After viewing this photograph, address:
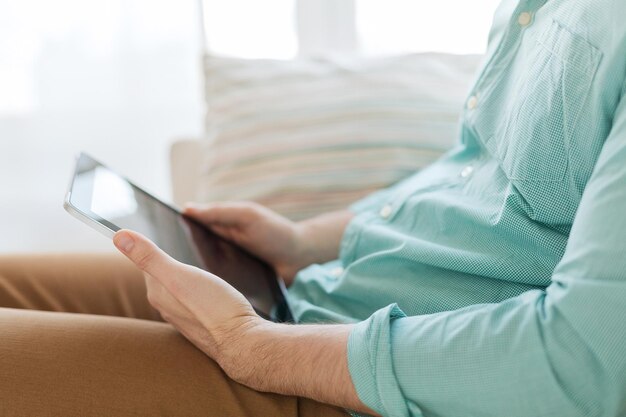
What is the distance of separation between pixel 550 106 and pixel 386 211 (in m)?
0.32

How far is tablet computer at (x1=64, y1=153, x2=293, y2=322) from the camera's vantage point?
0.82 metres

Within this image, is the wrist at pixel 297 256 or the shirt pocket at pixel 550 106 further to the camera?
the wrist at pixel 297 256

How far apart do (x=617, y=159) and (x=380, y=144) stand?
0.67 m

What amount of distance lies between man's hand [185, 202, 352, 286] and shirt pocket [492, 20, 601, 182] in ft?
1.44

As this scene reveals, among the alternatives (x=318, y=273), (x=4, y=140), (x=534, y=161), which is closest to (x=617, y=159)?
(x=534, y=161)

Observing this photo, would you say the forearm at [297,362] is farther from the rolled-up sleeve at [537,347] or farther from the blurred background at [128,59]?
the blurred background at [128,59]

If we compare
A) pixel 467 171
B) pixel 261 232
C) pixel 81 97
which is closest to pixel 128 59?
pixel 81 97

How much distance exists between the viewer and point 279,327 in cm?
76

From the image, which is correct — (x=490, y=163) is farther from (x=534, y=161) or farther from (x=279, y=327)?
(x=279, y=327)

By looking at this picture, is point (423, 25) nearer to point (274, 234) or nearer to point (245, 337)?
point (274, 234)

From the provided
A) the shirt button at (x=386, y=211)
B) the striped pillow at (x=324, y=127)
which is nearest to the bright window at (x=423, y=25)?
the striped pillow at (x=324, y=127)

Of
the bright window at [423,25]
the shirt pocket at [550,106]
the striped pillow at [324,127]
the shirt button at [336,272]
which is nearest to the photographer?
the shirt pocket at [550,106]

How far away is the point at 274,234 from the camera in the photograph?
3.81 ft

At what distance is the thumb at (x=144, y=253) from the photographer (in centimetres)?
75
